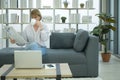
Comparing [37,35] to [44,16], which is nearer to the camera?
[37,35]

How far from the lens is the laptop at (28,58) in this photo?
319cm

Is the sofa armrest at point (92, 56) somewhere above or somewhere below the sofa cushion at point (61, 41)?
below

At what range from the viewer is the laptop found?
3.19 meters

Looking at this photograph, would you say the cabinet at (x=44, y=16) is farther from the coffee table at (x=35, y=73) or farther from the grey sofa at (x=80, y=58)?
the coffee table at (x=35, y=73)

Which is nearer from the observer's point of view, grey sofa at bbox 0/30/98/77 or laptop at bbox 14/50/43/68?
laptop at bbox 14/50/43/68

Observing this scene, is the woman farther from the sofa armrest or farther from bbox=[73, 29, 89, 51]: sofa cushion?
the sofa armrest

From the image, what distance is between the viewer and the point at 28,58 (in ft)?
10.5

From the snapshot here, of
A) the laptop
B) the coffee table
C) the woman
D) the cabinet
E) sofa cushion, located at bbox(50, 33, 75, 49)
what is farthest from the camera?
the cabinet

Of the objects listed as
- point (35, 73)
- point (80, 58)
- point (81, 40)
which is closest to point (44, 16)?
point (81, 40)

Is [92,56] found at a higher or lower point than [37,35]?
lower

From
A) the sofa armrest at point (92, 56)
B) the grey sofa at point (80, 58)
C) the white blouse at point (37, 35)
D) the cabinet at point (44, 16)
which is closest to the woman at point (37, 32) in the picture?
the white blouse at point (37, 35)

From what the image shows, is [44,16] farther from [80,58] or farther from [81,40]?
[80,58]

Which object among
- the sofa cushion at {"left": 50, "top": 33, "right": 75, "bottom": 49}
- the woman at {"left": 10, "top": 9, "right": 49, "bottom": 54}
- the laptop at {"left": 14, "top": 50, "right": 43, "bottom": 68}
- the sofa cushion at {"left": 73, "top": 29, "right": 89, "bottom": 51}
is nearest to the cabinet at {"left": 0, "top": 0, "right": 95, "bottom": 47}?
the sofa cushion at {"left": 50, "top": 33, "right": 75, "bottom": 49}

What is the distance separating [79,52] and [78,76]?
0.46 m
